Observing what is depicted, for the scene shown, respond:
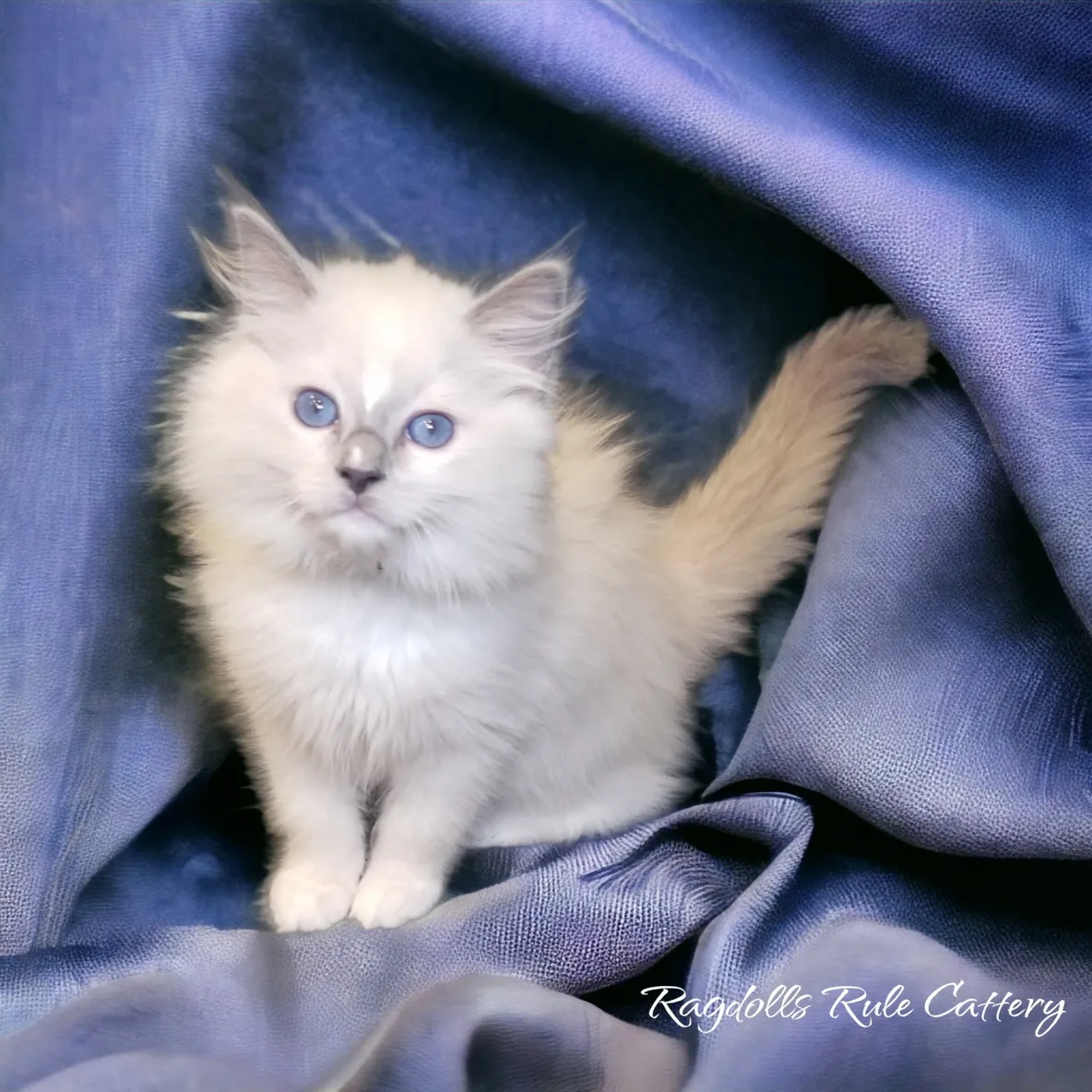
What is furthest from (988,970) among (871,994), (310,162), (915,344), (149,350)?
(310,162)

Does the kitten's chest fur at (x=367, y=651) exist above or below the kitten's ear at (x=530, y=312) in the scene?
below

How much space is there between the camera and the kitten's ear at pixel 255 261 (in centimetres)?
93

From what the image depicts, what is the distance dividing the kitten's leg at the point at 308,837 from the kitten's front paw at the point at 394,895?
0.09 feet

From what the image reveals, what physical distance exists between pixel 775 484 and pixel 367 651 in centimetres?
51

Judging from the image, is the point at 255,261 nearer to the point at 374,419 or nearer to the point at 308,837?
the point at 374,419


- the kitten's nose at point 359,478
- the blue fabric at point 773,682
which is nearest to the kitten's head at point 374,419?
the kitten's nose at point 359,478

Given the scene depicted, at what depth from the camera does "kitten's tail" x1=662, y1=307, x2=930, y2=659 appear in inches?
44.9

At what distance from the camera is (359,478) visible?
0.85m

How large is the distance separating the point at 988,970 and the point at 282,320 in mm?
870

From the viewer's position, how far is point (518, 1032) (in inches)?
34.9

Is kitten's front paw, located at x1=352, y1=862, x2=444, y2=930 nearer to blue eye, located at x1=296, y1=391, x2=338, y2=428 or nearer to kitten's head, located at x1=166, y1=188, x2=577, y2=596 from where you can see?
kitten's head, located at x1=166, y1=188, x2=577, y2=596

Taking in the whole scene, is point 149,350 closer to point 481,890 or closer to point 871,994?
point 481,890

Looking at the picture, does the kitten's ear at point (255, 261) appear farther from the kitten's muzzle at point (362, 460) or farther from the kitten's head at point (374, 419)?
the kitten's muzzle at point (362, 460)

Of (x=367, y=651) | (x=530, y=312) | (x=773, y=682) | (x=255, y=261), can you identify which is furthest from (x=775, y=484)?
(x=255, y=261)
